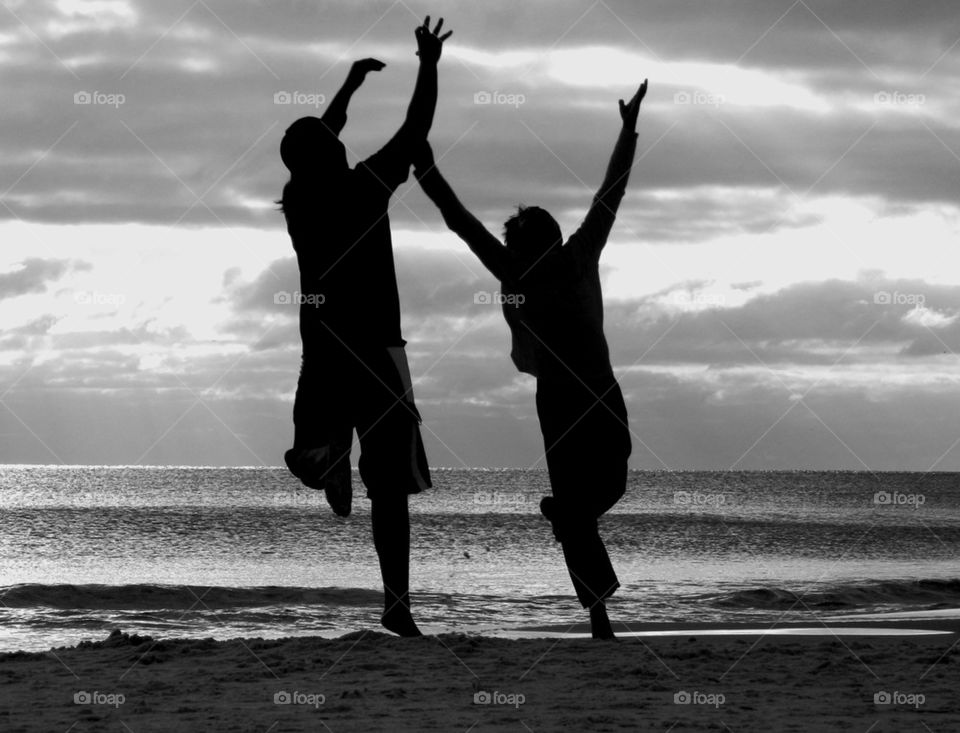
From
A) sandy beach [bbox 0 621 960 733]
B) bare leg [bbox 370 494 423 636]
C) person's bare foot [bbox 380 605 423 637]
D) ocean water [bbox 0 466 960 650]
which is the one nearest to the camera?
sandy beach [bbox 0 621 960 733]

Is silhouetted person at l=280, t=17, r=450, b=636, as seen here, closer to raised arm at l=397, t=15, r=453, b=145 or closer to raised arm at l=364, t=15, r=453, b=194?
raised arm at l=364, t=15, r=453, b=194

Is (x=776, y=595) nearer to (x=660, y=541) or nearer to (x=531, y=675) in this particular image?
(x=531, y=675)

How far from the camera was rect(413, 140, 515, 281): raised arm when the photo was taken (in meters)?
4.93

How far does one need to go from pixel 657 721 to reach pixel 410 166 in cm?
262

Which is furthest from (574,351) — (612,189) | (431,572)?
(431,572)

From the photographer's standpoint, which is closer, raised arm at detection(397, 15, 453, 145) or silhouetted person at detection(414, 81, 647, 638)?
raised arm at detection(397, 15, 453, 145)

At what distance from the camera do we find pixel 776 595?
1502cm

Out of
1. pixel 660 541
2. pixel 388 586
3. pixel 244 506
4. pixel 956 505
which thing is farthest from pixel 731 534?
pixel 956 505

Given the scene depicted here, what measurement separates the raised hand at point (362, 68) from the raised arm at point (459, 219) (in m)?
0.45

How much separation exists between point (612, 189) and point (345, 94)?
1.34 meters

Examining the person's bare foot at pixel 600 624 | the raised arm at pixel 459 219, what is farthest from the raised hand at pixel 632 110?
the person's bare foot at pixel 600 624

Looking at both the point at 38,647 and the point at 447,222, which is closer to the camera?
the point at 447,222

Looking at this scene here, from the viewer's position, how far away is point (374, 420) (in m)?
5.13

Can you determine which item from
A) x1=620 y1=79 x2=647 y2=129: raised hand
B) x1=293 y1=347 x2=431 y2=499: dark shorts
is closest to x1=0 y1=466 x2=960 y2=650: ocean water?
x1=293 y1=347 x2=431 y2=499: dark shorts
